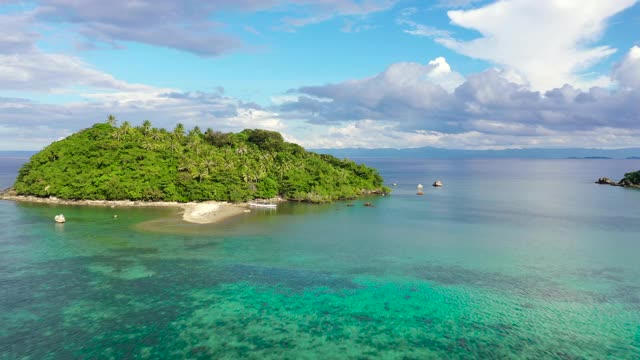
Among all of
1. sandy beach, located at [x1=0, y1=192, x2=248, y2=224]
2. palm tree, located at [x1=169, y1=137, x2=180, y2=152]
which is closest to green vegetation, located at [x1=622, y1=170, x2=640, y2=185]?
sandy beach, located at [x1=0, y1=192, x2=248, y2=224]

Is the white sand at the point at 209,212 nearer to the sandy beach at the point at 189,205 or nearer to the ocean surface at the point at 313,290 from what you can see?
the sandy beach at the point at 189,205

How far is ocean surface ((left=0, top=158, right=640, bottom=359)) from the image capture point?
117ft

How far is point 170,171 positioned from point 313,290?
85435 millimetres

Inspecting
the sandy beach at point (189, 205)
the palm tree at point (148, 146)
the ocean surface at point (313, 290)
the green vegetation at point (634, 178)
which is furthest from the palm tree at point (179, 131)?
the green vegetation at point (634, 178)

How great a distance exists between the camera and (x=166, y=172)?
120 m

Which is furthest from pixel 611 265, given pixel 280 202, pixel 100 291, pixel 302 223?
pixel 280 202

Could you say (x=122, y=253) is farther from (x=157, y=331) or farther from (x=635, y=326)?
(x=635, y=326)

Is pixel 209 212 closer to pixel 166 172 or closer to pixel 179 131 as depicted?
pixel 166 172

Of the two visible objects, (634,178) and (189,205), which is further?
(634,178)

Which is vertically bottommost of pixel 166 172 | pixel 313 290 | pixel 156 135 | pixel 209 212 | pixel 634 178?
pixel 313 290

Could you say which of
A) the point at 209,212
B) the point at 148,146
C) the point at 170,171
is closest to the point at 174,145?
the point at 148,146

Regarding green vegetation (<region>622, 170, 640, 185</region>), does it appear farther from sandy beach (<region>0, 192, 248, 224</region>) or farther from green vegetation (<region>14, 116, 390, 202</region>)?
sandy beach (<region>0, 192, 248, 224</region>)

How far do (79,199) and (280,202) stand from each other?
5698cm

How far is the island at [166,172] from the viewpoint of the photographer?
114 metres
